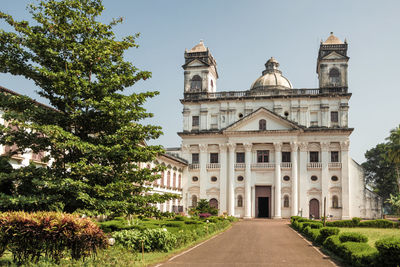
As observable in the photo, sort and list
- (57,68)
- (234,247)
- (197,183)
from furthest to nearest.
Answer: (197,183) → (234,247) → (57,68)

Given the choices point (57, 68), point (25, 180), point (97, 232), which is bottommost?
point (97, 232)

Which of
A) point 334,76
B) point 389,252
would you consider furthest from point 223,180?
point 389,252

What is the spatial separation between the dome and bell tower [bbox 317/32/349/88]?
6.71m

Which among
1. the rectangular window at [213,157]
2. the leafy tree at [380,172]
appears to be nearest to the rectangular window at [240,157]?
the rectangular window at [213,157]

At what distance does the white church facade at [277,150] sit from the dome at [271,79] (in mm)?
4204

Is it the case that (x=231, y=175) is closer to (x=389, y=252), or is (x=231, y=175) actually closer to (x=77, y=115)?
(x=77, y=115)

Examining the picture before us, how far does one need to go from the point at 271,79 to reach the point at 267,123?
31.7 ft

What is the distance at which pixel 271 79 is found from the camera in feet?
189

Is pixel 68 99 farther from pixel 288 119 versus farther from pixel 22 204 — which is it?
pixel 288 119

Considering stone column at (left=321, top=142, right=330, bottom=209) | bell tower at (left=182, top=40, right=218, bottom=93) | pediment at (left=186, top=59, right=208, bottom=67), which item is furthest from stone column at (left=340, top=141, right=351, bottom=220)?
pediment at (left=186, top=59, right=208, bottom=67)

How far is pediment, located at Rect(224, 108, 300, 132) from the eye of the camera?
50.1 meters

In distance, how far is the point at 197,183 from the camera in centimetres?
5312

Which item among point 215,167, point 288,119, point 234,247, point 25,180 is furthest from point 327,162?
point 25,180

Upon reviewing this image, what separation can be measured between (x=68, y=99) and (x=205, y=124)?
38072 mm
